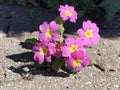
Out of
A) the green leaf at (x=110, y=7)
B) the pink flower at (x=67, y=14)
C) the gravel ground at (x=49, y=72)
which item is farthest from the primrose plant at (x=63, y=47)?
the green leaf at (x=110, y=7)

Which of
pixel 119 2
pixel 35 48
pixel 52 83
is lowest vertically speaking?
pixel 52 83

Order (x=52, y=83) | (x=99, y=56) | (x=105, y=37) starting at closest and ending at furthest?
(x=52, y=83), (x=99, y=56), (x=105, y=37)

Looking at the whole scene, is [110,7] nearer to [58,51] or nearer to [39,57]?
[58,51]

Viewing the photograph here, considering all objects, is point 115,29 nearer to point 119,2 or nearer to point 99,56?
point 119,2

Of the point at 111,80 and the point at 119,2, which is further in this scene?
the point at 119,2

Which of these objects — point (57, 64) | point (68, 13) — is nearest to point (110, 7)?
point (68, 13)

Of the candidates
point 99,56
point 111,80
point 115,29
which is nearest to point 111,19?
point 115,29

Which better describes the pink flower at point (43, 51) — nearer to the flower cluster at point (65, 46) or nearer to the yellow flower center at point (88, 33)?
the flower cluster at point (65, 46)

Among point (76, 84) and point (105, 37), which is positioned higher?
point (105, 37)
